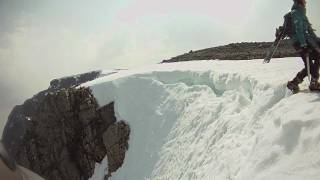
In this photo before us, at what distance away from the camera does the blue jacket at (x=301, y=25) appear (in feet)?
34.3

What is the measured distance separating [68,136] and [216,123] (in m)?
14.0

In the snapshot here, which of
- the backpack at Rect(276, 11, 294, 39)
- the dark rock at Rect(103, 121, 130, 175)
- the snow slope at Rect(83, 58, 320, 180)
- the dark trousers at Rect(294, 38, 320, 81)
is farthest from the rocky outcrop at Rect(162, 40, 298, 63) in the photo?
the dark trousers at Rect(294, 38, 320, 81)

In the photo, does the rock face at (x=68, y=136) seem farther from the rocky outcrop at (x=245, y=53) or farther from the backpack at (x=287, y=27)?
the backpack at (x=287, y=27)

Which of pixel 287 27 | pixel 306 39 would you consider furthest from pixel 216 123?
pixel 306 39

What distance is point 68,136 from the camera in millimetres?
25844

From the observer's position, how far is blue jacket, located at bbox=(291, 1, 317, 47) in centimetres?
1045

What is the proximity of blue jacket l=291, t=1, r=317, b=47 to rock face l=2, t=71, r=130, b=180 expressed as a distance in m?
13.5

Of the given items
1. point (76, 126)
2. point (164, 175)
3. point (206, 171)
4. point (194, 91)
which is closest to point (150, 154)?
point (164, 175)

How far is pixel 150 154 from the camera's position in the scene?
59.1 ft

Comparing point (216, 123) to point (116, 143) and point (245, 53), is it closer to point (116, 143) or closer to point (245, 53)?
point (116, 143)

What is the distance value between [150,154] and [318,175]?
1072 centimetres

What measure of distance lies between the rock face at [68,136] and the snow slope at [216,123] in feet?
3.18

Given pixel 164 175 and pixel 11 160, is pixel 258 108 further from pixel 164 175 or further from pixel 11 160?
pixel 11 160

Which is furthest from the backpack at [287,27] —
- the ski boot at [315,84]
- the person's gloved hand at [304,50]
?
the ski boot at [315,84]
